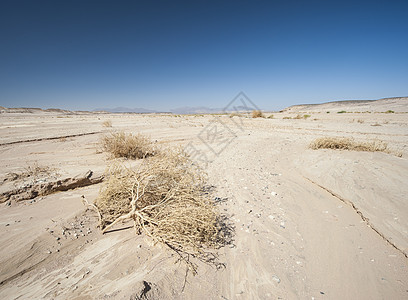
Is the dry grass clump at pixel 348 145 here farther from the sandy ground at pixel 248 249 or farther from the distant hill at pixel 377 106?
the distant hill at pixel 377 106

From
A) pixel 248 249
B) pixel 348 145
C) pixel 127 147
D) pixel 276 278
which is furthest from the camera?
pixel 348 145

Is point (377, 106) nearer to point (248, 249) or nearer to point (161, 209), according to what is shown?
point (248, 249)

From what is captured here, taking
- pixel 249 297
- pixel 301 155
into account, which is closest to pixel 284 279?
pixel 249 297

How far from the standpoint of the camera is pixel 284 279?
170 cm

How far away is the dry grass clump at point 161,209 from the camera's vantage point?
1908mm

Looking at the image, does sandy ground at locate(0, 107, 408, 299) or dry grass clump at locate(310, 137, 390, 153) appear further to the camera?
dry grass clump at locate(310, 137, 390, 153)

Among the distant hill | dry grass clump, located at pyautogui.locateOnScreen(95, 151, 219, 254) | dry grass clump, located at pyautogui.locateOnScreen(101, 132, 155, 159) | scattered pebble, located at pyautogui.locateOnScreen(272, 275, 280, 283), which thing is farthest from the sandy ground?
the distant hill

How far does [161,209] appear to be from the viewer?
2.12 metres

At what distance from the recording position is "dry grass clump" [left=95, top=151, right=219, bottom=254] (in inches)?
75.1

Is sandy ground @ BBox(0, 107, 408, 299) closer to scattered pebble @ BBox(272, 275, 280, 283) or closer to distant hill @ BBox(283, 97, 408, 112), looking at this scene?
scattered pebble @ BBox(272, 275, 280, 283)

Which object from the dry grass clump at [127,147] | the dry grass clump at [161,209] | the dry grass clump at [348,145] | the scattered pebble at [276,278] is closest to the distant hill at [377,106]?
the dry grass clump at [348,145]

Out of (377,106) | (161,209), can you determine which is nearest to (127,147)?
(161,209)

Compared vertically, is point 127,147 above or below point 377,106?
below

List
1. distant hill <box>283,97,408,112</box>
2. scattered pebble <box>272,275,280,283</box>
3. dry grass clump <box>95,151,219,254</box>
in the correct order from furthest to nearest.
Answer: distant hill <box>283,97,408,112</box> < dry grass clump <box>95,151,219,254</box> < scattered pebble <box>272,275,280,283</box>
